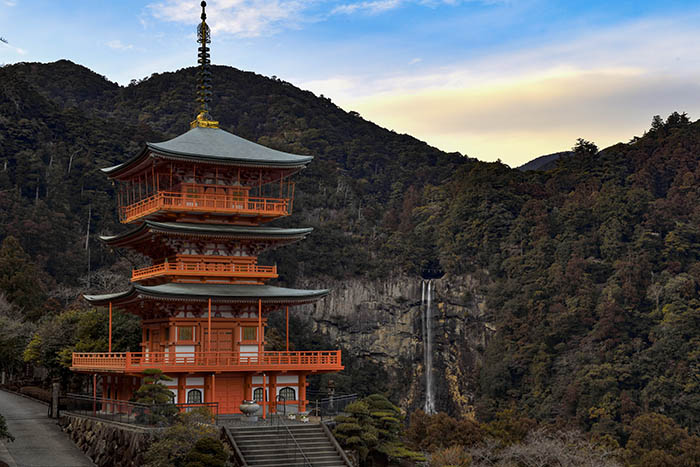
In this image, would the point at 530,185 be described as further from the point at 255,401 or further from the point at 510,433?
the point at 255,401

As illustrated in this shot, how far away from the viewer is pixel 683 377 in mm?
67500

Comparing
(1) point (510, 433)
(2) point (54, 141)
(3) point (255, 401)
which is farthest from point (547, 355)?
(2) point (54, 141)

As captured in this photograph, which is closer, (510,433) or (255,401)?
(255,401)

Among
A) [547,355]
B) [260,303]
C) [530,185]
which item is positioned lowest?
[547,355]

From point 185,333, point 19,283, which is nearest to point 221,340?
point 185,333

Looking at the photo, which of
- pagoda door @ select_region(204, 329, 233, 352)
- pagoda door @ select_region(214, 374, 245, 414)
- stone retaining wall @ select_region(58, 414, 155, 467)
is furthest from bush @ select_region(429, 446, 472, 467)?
stone retaining wall @ select_region(58, 414, 155, 467)

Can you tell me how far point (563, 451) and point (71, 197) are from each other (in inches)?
2620

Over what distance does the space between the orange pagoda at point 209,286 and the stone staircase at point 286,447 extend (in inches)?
126

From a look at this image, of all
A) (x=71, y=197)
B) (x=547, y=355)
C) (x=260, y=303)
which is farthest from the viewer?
(x=71, y=197)

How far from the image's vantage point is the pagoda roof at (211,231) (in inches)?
1453

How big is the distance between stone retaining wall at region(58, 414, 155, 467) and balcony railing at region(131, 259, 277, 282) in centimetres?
654

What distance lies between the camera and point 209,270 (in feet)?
126

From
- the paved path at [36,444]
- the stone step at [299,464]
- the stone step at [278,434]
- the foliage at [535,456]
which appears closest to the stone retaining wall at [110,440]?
the paved path at [36,444]

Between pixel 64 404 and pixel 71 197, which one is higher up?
pixel 71 197
